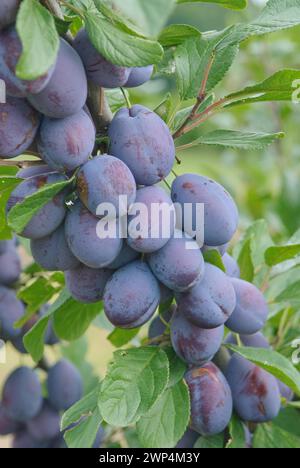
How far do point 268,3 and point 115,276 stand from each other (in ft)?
0.96

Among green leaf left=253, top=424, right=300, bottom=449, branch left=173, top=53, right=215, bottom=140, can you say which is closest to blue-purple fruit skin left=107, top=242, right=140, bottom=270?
branch left=173, top=53, right=215, bottom=140

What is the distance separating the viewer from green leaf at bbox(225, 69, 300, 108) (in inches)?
26.2

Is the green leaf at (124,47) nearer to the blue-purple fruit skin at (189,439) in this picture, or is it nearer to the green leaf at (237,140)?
the green leaf at (237,140)

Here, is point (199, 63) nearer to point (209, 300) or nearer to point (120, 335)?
point (209, 300)

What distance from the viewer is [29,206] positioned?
0.60 meters

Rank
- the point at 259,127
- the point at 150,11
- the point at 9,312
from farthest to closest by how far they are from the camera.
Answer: the point at 259,127 < the point at 9,312 < the point at 150,11

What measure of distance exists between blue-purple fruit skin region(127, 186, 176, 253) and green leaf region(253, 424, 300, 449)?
1.17ft

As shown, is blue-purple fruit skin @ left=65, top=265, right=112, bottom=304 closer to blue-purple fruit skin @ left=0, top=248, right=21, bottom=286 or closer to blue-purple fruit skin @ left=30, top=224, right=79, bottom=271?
blue-purple fruit skin @ left=30, top=224, right=79, bottom=271

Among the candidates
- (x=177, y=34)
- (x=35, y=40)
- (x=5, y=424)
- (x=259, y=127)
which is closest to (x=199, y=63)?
(x=177, y=34)

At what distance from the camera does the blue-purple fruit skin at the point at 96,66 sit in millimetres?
591

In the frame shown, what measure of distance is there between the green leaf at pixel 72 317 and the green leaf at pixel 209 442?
19 cm

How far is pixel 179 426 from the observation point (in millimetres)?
730

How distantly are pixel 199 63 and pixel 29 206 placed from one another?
0.23 meters
